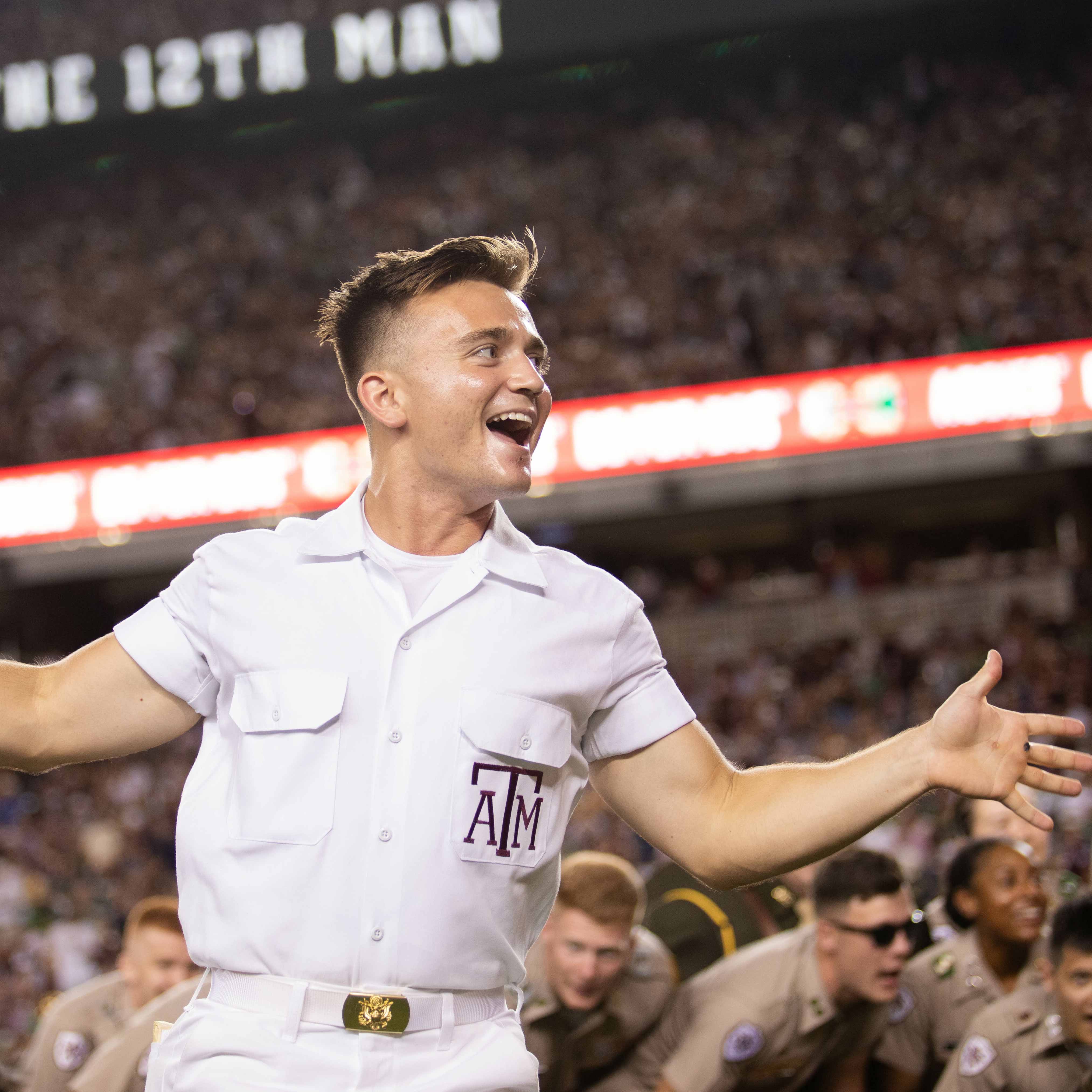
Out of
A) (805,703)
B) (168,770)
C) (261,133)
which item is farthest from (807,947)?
(261,133)

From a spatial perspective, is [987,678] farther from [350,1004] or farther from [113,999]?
[113,999]

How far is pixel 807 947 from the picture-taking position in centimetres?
405

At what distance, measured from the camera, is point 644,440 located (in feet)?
41.5

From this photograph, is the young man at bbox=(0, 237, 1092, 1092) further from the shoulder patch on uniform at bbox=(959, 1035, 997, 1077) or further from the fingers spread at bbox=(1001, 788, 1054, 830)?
the shoulder patch on uniform at bbox=(959, 1035, 997, 1077)

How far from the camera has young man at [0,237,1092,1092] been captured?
187 cm

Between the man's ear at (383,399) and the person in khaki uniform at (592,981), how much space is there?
215 centimetres

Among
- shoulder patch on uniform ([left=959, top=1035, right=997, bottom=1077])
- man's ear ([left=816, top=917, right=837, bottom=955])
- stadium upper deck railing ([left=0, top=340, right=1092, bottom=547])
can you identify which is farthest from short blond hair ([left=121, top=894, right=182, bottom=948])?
stadium upper deck railing ([left=0, top=340, right=1092, bottom=547])

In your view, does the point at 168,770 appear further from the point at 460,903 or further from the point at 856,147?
the point at 460,903

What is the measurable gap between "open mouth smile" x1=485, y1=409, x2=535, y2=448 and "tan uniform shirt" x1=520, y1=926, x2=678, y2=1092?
2507 millimetres

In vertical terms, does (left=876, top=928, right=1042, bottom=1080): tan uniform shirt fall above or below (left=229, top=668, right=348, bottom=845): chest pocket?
below

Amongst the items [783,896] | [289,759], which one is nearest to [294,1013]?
[289,759]

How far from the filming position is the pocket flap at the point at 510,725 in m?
1.95

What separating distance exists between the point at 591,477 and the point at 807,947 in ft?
29.2

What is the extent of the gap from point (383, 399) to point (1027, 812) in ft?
3.90
